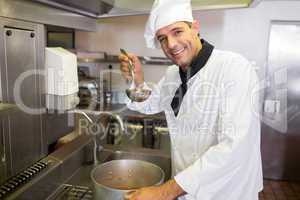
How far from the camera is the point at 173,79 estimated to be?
1278mm

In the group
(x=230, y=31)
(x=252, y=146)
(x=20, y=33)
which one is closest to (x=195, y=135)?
(x=252, y=146)

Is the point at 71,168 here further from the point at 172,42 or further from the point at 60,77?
the point at 172,42

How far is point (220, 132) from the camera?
2.93 feet

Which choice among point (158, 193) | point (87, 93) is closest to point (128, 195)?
point (158, 193)

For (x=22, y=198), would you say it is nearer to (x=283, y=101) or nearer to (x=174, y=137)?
(x=174, y=137)

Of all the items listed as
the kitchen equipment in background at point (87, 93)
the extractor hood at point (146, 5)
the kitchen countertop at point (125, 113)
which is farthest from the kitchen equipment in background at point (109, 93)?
the extractor hood at point (146, 5)

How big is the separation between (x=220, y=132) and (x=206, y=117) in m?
0.10

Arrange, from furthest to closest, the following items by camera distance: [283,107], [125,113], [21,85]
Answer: [283,107], [125,113], [21,85]

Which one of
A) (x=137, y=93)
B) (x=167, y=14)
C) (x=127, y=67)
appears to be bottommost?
(x=137, y=93)

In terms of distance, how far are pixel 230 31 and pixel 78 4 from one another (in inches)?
84.5

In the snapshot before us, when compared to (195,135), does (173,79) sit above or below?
above

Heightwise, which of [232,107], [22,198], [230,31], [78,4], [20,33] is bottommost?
[22,198]

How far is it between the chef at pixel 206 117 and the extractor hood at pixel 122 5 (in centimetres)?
30

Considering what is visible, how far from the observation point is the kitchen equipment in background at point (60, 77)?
105 cm
